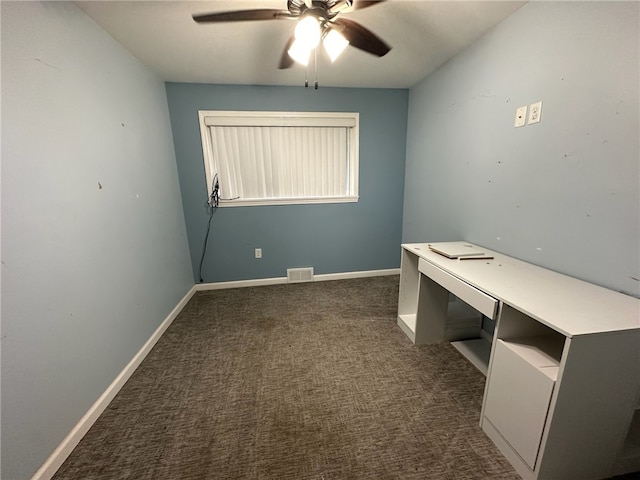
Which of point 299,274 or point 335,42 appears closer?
point 335,42

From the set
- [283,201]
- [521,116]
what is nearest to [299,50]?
[521,116]

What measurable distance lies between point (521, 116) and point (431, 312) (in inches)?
58.1

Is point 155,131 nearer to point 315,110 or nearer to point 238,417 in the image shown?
point 315,110

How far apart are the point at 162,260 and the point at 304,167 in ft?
5.90

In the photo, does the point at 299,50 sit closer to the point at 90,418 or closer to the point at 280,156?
the point at 280,156

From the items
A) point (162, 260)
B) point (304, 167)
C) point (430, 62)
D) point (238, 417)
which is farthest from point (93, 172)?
point (430, 62)

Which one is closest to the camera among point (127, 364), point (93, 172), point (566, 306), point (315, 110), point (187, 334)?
point (566, 306)

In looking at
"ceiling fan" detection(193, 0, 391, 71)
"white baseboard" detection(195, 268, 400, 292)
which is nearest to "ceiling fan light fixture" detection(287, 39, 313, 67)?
"ceiling fan" detection(193, 0, 391, 71)

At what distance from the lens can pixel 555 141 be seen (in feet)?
4.62

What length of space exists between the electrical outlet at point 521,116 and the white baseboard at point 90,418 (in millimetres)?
3098

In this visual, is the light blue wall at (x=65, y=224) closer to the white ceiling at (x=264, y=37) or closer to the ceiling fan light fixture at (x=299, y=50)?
the white ceiling at (x=264, y=37)

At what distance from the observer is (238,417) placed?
1.41 m

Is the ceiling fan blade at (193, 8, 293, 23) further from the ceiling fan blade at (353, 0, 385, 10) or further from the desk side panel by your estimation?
the desk side panel

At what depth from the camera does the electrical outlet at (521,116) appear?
61.7 inches
